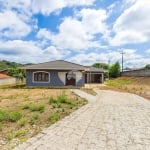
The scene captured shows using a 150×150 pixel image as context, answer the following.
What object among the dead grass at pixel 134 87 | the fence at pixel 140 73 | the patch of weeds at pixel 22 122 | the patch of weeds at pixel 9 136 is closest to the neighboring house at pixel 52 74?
the dead grass at pixel 134 87

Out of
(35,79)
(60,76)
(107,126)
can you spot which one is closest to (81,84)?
(60,76)

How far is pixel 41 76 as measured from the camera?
1081 inches

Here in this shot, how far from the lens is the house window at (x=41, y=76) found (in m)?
27.4

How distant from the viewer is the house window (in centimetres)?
2741

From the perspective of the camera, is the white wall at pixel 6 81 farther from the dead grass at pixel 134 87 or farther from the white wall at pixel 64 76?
the dead grass at pixel 134 87

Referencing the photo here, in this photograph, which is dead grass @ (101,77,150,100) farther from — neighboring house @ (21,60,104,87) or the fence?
A: the fence

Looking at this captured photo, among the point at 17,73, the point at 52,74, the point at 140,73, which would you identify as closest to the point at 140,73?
the point at 140,73


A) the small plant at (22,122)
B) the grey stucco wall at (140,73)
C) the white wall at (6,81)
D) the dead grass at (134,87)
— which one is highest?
the grey stucco wall at (140,73)

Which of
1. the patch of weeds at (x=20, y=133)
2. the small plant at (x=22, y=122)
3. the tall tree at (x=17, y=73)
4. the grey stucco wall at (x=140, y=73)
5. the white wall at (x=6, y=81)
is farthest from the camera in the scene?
the grey stucco wall at (x=140, y=73)

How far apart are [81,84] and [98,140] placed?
21.9 meters

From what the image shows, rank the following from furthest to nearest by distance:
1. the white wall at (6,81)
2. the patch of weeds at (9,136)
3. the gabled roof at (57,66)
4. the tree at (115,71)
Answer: the tree at (115,71) < the white wall at (6,81) < the gabled roof at (57,66) < the patch of weeds at (9,136)

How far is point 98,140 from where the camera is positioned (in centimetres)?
606

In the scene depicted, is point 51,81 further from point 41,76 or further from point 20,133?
point 20,133

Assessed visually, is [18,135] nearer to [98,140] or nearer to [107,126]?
[98,140]
